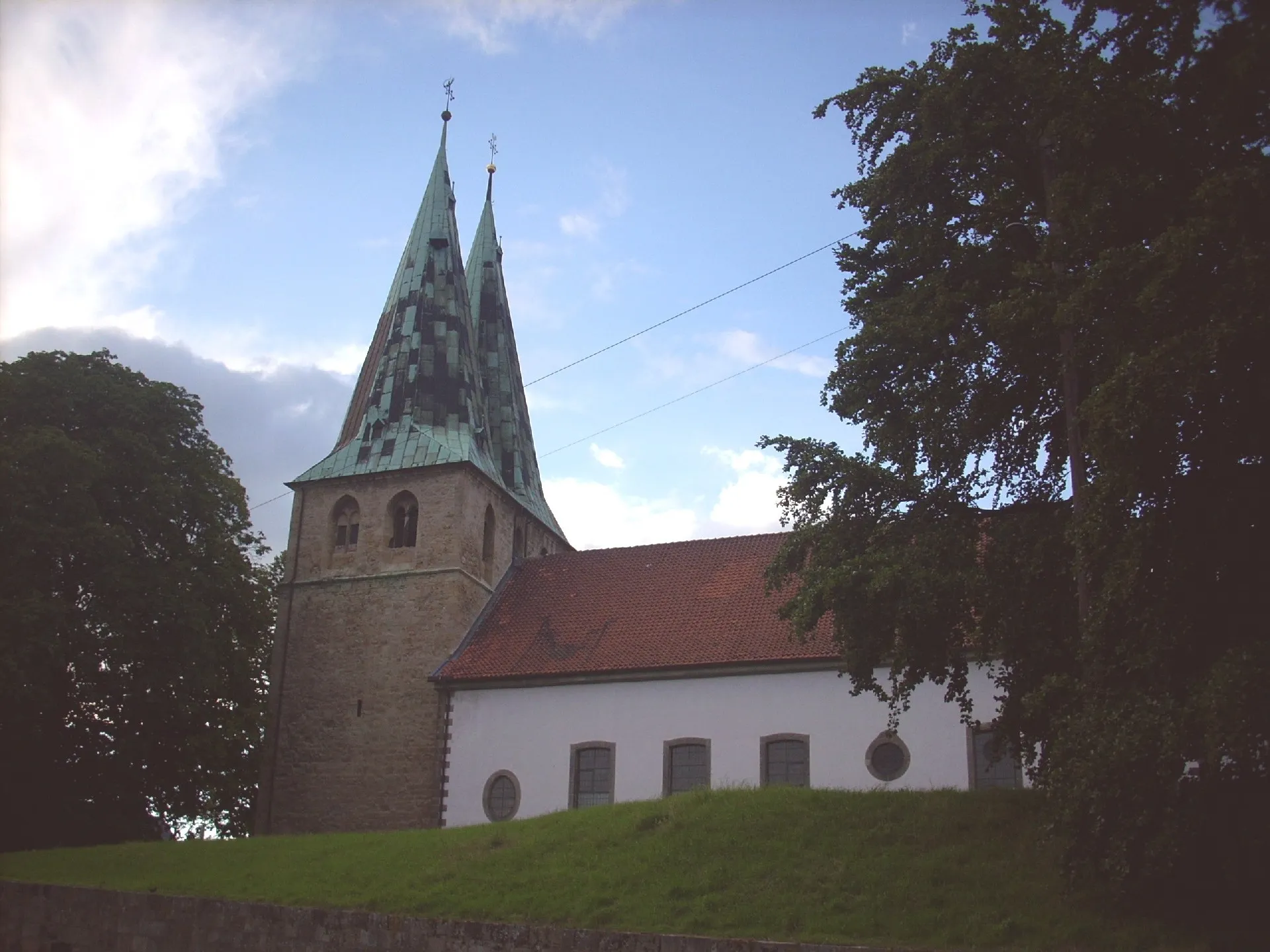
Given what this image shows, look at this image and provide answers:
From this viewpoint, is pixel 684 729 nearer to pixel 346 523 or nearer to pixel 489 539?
pixel 489 539

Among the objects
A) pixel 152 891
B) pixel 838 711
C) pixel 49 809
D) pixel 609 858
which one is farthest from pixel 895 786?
pixel 49 809

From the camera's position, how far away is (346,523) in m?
32.3

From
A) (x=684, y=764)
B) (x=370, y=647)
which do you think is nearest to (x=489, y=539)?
(x=370, y=647)

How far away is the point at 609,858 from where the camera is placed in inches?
688

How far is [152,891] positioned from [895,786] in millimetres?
13008

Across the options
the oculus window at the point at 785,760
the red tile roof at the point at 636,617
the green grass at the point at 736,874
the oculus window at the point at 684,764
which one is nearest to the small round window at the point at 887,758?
the oculus window at the point at 785,760

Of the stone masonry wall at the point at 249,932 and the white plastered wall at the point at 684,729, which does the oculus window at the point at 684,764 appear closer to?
the white plastered wall at the point at 684,729

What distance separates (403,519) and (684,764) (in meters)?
10.5

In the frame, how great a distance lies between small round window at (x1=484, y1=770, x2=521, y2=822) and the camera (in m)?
26.8

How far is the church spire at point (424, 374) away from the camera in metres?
32.3

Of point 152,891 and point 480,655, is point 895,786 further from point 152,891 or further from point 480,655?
point 152,891

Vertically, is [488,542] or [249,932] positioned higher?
[488,542]

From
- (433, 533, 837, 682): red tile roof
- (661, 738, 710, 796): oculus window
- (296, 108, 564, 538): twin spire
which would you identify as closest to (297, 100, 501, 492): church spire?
(296, 108, 564, 538): twin spire

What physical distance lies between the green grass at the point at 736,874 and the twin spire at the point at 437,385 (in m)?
12.7
